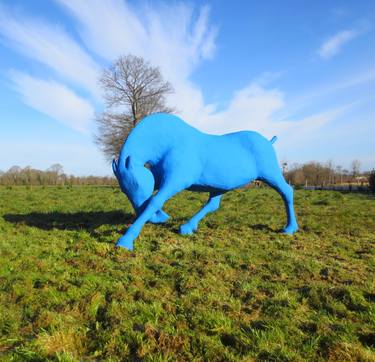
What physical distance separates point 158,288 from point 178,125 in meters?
3.07

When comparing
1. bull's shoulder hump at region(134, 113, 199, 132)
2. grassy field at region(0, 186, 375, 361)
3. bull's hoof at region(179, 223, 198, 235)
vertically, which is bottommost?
grassy field at region(0, 186, 375, 361)

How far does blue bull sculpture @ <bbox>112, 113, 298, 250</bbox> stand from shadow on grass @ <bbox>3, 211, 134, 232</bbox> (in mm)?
2020

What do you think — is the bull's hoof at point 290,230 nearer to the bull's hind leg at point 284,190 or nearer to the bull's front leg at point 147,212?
the bull's hind leg at point 284,190

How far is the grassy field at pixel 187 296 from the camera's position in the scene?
2629mm

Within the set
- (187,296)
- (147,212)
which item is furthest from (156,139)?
(187,296)

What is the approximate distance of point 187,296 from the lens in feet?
11.8

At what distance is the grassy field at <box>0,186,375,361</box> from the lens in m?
2.63

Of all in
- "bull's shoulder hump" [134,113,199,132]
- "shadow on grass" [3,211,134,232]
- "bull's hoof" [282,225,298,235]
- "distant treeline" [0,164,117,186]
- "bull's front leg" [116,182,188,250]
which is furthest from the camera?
"distant treeline" [0,164,117,186]

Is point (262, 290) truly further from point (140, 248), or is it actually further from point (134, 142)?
point (134, 142)

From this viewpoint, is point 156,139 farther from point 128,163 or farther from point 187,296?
point 187,296

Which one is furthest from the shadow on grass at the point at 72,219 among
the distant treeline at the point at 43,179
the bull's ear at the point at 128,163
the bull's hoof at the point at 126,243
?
the distant treeline at the point at 43,179

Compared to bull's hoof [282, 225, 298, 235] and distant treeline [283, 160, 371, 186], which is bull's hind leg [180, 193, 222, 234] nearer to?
bull's hoof [282, 225, 298, 235]

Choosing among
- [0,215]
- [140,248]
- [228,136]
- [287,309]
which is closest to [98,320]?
[287,309]

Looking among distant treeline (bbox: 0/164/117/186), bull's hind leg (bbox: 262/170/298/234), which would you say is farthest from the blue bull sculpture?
distant treeline (bbox: 0/164/117/186)
